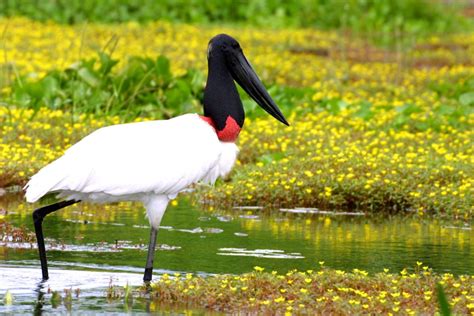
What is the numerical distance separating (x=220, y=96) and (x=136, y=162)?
0.80 metres

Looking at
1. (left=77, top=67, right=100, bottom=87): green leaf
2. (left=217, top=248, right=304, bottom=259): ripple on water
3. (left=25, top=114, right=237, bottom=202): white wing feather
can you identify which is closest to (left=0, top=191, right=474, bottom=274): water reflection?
(left=217, top=248, right=304, bottom=259): ripple on water

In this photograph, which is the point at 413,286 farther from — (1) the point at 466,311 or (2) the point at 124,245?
(2) the point at 124,245

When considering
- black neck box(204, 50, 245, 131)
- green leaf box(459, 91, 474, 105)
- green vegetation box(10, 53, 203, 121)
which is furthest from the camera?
green leaf box(459, 91, 474, 105)

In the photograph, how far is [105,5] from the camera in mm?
26625

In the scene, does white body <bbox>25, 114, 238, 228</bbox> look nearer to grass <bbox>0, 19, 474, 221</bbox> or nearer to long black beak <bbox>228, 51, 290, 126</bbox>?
long black beak <bbox>228, 51, 290, 126</bbox>

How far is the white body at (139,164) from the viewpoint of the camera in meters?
7.40

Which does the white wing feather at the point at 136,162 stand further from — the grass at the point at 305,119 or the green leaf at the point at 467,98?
the green leaf at the point at 467,98

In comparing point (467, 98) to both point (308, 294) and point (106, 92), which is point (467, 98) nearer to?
point (106, 92)

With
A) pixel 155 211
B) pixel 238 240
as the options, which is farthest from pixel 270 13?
pixel 155 211

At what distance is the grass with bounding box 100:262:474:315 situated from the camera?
664 cm

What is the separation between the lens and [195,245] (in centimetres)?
909

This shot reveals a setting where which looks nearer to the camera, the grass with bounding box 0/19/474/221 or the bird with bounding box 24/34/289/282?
the bird with bounding box 24/34/289/282

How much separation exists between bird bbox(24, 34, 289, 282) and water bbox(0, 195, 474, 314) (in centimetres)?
47

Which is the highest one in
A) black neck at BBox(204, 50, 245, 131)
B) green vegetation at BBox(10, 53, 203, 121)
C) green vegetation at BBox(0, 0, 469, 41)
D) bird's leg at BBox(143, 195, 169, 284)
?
green vegetation at BBox(0, 0, 469, 41)
